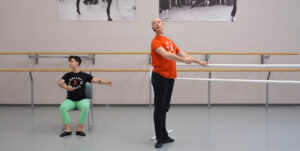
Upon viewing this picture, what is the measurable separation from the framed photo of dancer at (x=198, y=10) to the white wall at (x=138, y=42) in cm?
9

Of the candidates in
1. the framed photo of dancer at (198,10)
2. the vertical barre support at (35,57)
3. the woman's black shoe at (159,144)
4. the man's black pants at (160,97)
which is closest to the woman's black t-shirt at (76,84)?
the man's black pants at (160,97)

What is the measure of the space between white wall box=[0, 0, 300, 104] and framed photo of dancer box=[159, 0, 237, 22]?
9 cm

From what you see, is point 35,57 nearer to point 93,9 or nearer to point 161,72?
point 93,9

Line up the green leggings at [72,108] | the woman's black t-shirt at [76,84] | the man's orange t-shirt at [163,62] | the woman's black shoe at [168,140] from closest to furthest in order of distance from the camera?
1. the man's orange t-shirt at [163,62]
2. the woman's black shoe at [168,140]
3. the green leggings at [72,108]
4. the woman's black t-shirt at [76,84]

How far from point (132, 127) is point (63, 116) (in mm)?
755

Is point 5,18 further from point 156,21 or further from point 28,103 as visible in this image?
point 156,21

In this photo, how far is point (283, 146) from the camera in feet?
7.63

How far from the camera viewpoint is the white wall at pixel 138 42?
4.16m

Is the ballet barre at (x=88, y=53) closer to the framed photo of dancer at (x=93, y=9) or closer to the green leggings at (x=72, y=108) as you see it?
the framed photo of dancer at (x=93, y=9)

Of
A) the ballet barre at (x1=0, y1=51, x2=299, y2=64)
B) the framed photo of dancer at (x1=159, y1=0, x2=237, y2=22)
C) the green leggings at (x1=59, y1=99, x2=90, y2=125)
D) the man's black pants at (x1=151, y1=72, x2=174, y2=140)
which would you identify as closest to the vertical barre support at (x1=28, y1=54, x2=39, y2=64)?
the ballet barre at (x1=0, y1=51, x2=299, y2=64)

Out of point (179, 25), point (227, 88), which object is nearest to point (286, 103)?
point (227, 88)

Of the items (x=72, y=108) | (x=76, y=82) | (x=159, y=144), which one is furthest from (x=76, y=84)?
(x=159, y=144)

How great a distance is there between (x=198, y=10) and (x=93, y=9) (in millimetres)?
1630

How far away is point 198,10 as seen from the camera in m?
4.17
